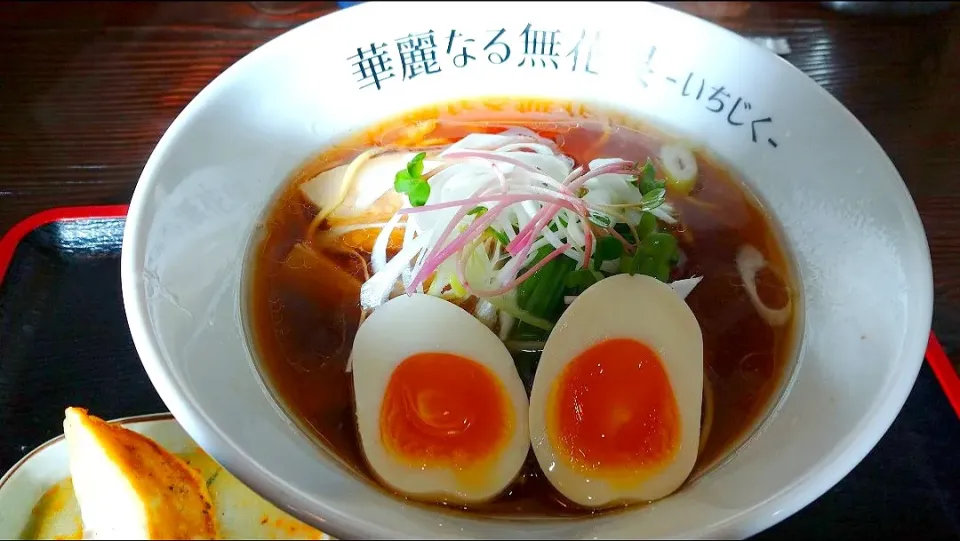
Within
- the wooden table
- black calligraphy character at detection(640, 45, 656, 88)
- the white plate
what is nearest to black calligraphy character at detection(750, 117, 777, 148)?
black calligraphy character at detection(640, 45, 656, 88)

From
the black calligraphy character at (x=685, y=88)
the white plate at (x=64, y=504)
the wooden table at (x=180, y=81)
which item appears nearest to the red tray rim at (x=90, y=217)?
the wooden table at (x=180, y=81)

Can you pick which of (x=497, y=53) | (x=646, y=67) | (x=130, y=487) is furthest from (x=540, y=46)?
(x=130, y=487)

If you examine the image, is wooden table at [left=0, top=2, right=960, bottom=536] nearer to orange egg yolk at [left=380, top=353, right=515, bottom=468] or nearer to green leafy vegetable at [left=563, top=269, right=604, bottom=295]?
green leafy vegetable at [left=563, top=269, right=604, bottom=295]

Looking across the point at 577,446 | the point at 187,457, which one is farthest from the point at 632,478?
the point at 187,457

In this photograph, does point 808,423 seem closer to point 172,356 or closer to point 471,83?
point 172,356

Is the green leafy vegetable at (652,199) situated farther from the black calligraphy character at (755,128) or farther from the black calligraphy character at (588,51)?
the black calligraphy character at (588,51)
